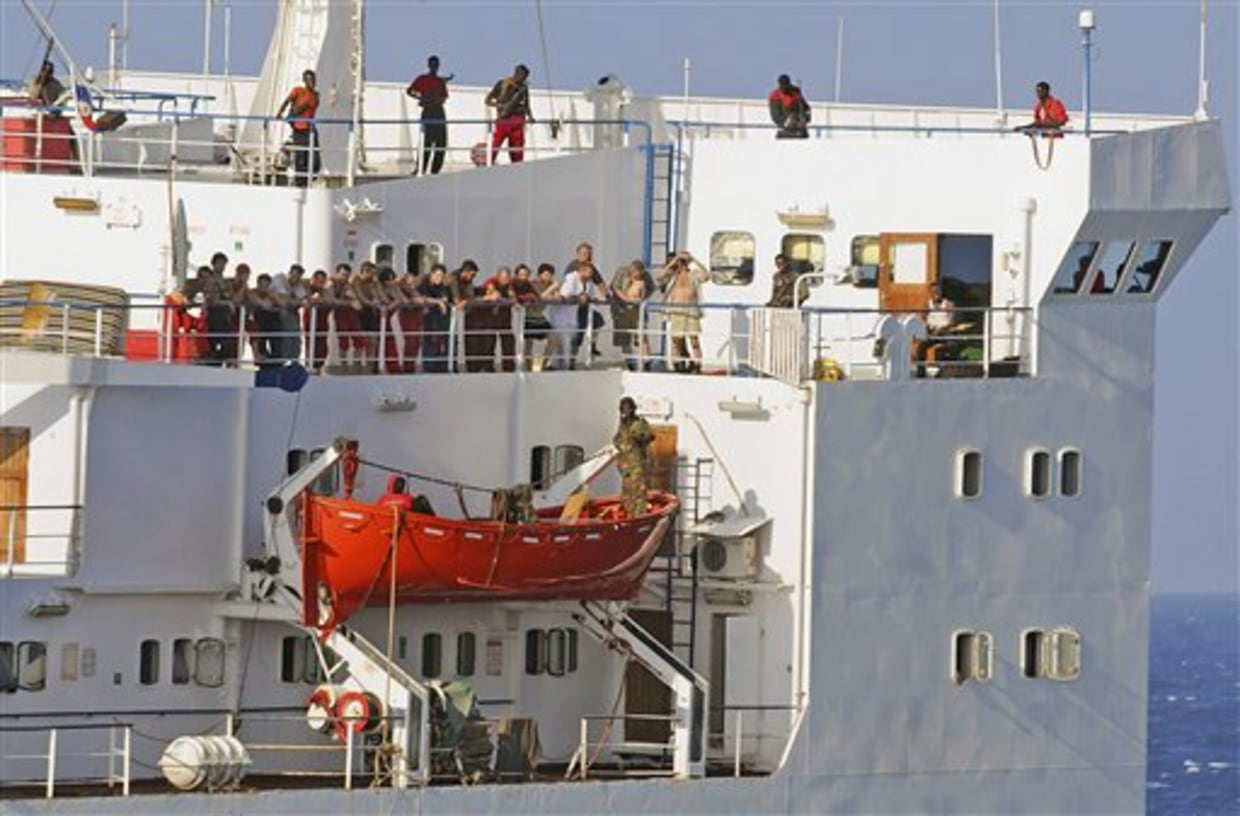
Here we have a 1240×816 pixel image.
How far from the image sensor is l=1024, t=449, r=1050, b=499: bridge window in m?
40.7

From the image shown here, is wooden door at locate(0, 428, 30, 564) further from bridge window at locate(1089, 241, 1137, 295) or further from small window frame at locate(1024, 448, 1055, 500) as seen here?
bridge window at locate(1089, 241, 1137, 295)

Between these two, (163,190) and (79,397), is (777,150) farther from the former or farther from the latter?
(79,397)

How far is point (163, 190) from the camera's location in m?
41.5

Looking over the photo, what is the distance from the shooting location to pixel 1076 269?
41.1m

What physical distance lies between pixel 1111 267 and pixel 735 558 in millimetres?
4511

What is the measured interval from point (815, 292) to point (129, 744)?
29.4 ft

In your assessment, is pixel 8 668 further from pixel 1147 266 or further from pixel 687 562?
pixel 1147 266

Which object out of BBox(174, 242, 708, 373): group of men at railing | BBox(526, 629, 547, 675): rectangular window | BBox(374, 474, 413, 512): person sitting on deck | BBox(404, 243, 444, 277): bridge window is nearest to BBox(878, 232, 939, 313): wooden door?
BBox(174, 242, 708, 373): group of men at railing

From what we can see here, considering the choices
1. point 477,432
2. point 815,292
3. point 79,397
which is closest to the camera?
point 79,397

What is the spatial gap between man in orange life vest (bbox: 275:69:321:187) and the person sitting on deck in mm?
4863

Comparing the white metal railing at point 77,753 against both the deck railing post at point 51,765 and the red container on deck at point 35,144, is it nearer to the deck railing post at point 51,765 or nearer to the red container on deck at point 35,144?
the deck railing post at point 51,765

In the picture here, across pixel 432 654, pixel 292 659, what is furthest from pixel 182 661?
pixel 432 654

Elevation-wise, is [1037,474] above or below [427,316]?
below

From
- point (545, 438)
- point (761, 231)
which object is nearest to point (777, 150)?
point (761, 231)
